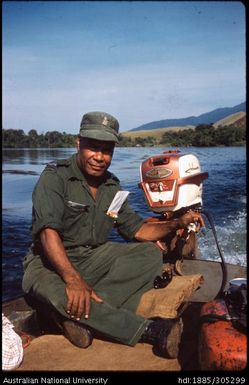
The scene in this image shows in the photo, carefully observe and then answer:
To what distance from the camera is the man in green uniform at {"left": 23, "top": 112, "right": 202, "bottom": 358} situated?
2.83 m

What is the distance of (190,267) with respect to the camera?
→ 4145 millimetres

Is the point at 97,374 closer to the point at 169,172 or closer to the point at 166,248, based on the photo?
the point at 166,248

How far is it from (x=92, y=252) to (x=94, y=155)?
825 millimetres

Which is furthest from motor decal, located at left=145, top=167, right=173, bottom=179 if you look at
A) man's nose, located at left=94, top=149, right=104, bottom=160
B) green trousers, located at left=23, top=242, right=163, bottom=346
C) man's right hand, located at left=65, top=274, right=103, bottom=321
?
man's right hand, located at left=65, top=274, right=103, bottom=321

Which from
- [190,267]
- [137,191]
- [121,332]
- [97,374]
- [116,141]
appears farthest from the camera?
[137,191]

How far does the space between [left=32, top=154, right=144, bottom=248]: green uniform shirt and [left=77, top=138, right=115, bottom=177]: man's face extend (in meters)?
0.11

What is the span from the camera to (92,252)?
3.39 metres

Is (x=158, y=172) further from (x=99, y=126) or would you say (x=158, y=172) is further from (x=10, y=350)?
(x=10, y=350)

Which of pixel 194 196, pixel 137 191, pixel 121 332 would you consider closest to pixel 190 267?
pixel 194 196

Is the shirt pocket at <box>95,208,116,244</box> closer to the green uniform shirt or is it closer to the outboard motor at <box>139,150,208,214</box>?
the green uniform shirt

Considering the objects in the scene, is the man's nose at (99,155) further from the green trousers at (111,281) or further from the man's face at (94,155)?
the green trousers at (111,281)

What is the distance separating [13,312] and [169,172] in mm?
1951

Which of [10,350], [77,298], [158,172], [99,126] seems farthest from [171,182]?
[10,350]

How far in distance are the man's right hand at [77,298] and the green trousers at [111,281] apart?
0.05 meters
